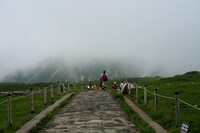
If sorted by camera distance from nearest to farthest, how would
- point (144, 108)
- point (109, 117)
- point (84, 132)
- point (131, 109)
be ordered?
point (84, 132) → point (109, 117) → point (131, 109) → point (144, 108)

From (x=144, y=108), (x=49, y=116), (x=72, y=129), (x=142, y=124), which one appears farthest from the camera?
(x=144, y=108)

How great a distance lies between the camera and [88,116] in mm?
12594

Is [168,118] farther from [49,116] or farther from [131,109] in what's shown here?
[49,116]

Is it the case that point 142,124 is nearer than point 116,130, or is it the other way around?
point 116,130

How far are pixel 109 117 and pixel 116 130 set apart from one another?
2794 mm

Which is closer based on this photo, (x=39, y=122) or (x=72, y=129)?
(x=72, y=129)

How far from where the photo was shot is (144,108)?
51.4 ft

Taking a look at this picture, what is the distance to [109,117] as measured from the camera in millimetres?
12336

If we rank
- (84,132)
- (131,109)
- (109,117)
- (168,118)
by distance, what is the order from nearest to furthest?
(84,132) → (168,118) → (109,117) → (131,109)

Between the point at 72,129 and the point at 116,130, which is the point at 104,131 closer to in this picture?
the point at 116,130

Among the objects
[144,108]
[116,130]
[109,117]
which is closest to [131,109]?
[144,108]

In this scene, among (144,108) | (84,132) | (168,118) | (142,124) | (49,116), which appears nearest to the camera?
(84,132)

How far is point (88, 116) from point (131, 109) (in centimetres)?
308

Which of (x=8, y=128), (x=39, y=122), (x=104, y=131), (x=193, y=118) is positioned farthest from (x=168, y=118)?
(x=8, y=128)
